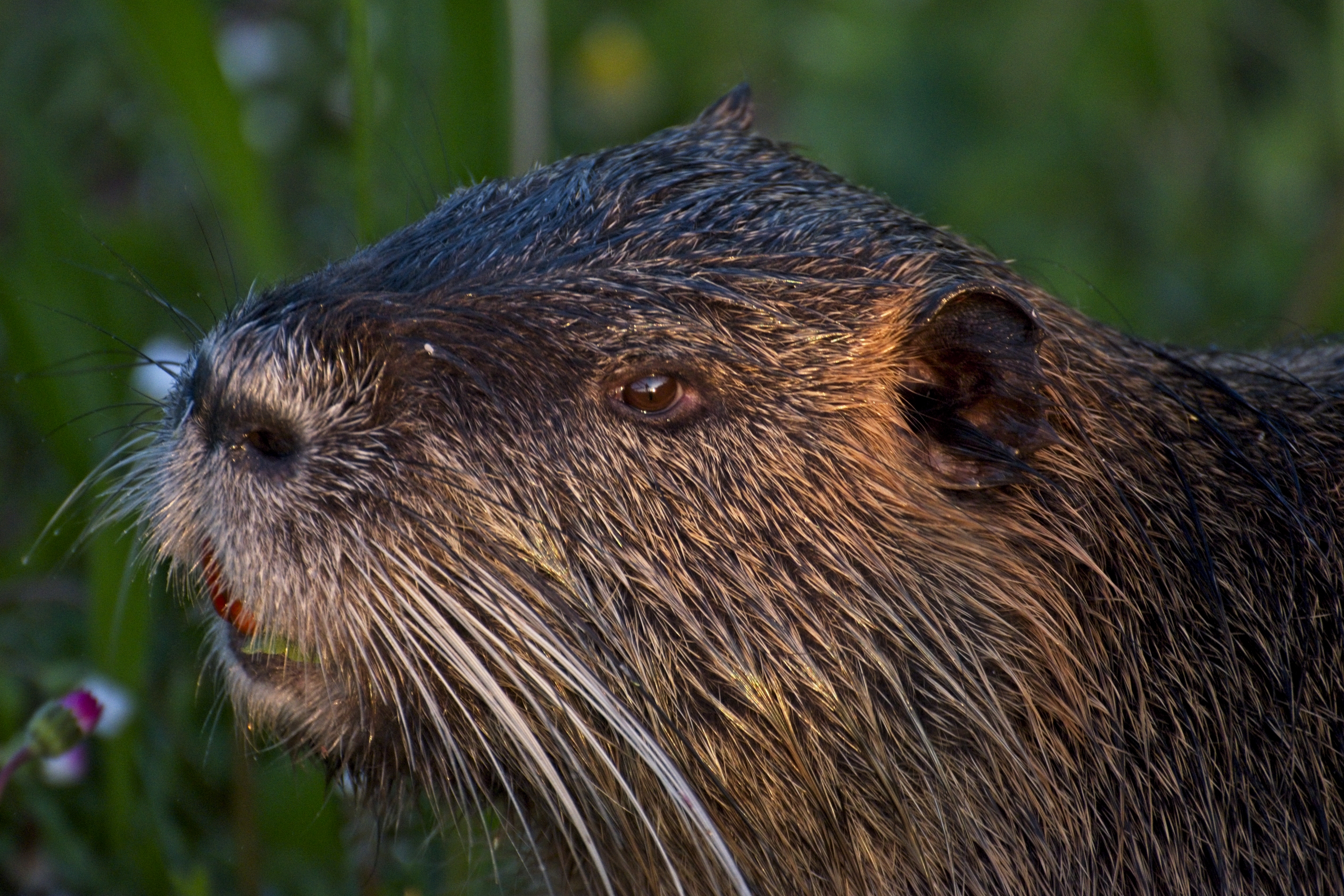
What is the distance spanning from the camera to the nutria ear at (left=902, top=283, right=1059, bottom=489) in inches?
71.6

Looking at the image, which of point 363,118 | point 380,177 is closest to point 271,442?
point 363,118

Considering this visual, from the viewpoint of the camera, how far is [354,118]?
2.68 metres

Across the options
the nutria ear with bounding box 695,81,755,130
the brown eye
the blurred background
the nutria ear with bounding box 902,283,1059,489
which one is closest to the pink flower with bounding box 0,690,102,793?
the blurred background

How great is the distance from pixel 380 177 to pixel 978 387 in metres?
1.49

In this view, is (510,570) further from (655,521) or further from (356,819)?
(356,819)

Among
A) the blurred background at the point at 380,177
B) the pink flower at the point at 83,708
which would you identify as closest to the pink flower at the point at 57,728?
the pink flower at the point at 83,708

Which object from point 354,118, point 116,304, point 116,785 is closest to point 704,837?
point 116,785

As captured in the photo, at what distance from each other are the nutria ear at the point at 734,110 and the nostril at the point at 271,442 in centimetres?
100

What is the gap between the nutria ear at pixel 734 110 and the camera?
2496 mm

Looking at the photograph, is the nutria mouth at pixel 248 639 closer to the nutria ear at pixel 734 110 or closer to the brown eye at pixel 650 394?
the brown eye at pixel 650 394

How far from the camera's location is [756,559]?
71.5 inches

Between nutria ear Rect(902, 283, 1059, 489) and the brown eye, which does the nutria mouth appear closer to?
the brown eye

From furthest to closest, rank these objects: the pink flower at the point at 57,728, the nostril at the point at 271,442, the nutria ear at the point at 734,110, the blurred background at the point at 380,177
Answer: the blurred background at the point at 380,177, the nutria ear at the point at 734,110, the pink flower at the point at 57,728, the nostril at the point at 271,442

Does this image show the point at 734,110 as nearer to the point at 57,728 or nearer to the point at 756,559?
the point at 756,559
